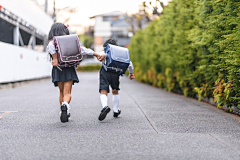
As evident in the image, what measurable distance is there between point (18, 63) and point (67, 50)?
421 inches

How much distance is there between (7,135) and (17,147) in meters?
0.75

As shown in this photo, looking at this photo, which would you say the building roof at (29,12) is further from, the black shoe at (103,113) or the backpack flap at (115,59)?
the black shoe at (103,113)

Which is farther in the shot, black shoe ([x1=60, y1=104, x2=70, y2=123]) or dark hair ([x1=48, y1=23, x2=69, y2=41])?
dark hair ([x1=48, y1=23, x2=69, y2=41])

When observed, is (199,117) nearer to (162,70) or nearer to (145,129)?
(145,129)

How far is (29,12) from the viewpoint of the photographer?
60.9ft

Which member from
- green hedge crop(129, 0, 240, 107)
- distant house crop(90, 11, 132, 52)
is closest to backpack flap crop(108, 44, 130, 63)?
green hedge crop(129, 0, 240, 107)

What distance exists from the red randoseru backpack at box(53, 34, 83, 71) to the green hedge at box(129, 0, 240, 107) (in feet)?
9.47

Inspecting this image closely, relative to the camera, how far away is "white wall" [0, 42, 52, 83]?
42.6 feet

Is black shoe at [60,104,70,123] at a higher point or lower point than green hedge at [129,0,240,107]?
lower

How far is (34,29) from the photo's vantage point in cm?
2033

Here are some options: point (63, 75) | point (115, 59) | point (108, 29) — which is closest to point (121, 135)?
point (115, 59)

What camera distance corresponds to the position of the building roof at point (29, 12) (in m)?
14.5

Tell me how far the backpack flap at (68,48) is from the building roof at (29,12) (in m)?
8.87

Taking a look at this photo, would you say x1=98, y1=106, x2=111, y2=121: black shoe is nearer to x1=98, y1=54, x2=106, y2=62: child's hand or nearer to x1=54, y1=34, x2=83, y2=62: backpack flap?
x1=98, y1=54, x2=106, y2=62: child's hand
